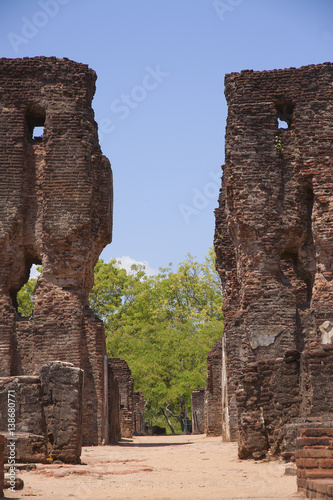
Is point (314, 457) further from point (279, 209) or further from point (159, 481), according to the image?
point (279, 209)

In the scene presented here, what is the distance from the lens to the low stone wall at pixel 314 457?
616 cm

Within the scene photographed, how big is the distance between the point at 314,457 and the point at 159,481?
2.39 meters

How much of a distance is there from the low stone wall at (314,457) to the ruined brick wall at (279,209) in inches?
331

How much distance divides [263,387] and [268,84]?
864 centimetres

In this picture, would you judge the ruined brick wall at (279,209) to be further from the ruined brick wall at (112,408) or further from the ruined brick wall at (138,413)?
the ruined brick wall at (138,413)

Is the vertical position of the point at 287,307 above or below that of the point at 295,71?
below

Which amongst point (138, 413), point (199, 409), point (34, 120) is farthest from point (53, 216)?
point (138, 413)

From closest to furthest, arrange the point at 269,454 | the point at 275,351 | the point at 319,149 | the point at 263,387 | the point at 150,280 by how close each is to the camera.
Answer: the point at 269,454 < the point at 263,387 < the point at 275,351 < the point at 319,149 < the point at 150,280

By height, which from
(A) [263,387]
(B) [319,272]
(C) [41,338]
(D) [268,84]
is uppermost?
(D) [268,84]

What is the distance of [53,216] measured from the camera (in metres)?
17.0

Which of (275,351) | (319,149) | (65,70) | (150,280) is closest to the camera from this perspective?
(275,351)

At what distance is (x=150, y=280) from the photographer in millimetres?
39688

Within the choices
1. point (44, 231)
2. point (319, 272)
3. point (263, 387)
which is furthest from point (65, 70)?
point (263, 387)

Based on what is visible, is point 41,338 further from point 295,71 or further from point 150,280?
point 150,280
